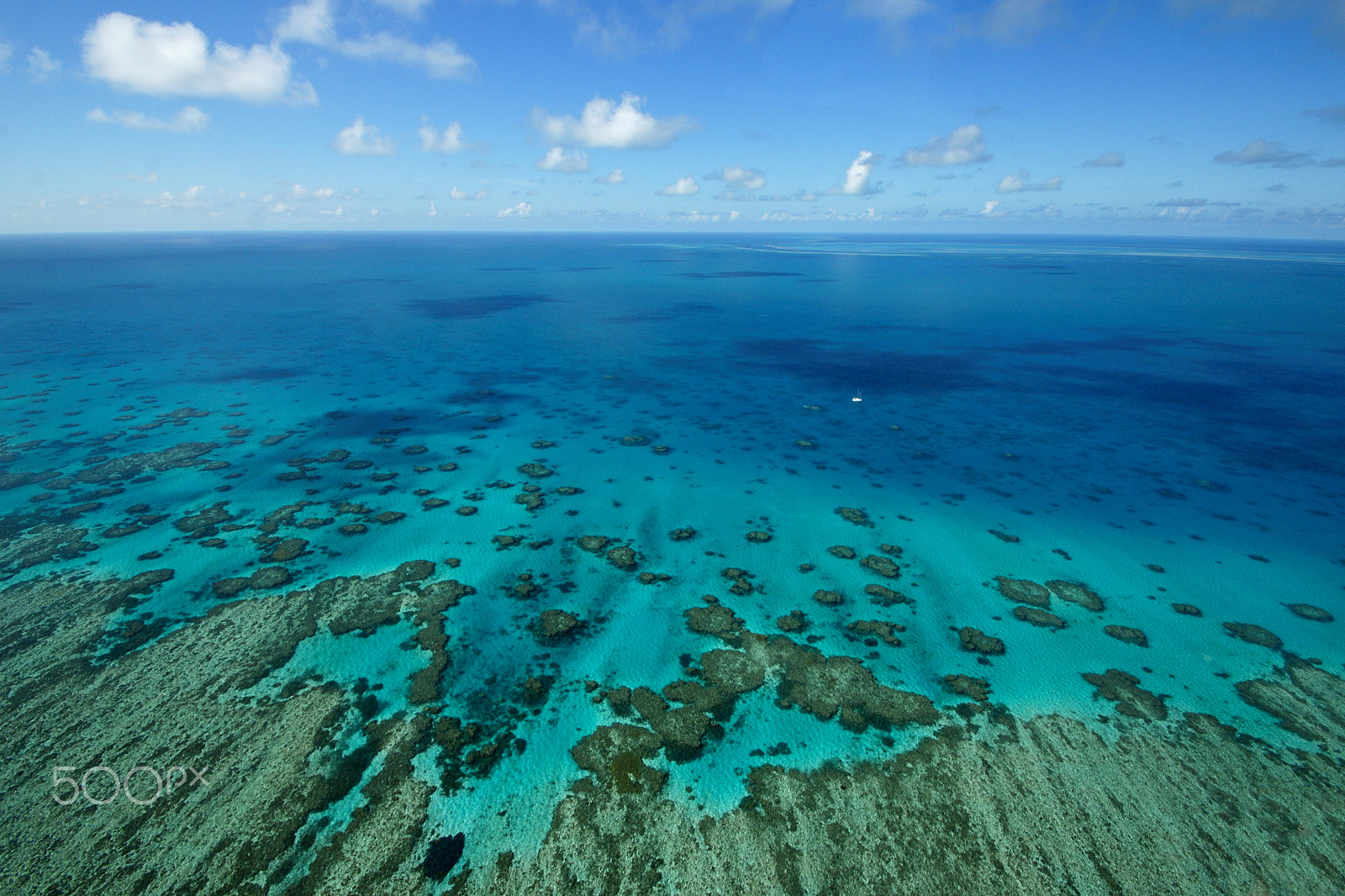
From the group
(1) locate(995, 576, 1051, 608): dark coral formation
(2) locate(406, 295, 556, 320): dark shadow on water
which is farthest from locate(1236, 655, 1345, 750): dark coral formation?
(2) locate(406, 295, 556, 320): dark shadow on water

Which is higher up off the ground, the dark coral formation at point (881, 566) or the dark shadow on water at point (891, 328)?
the dark shadow on water at point (891, 328)

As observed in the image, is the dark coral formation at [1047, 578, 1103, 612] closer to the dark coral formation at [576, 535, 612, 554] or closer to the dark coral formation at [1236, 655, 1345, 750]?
the dark coral formation at [1236, 655, 1345, 750]

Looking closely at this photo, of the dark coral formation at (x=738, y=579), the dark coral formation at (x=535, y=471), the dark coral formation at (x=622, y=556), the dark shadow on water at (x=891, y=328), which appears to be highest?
the dark shadow on water at (x=891, y=328)

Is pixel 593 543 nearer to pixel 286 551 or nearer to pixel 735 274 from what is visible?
pixel 286 551

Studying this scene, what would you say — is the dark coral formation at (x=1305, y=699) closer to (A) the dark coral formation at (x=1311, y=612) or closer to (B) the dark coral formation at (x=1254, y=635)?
(B) the dark coral formation at (x=1254, y=635)

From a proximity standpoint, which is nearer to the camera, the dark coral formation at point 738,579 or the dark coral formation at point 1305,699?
the dark coral formation at point 1305,699

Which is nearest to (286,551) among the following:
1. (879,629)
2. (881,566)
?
(879,629)

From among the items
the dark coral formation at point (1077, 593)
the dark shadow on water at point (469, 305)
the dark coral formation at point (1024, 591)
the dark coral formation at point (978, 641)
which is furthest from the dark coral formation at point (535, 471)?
the dark shadow on water at point (469, 305)

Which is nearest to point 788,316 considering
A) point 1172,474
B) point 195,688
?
point 1172,474

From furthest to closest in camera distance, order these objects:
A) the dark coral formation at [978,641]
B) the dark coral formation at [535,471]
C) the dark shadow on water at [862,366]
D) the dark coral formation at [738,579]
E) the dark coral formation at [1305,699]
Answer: the dark shadow on water at [862,366] → the dark coral formation at [535,471] → the dark coral formation at [738,579] → the dark coral formation at [978,641] → the dark coral formation at [1305,699]
